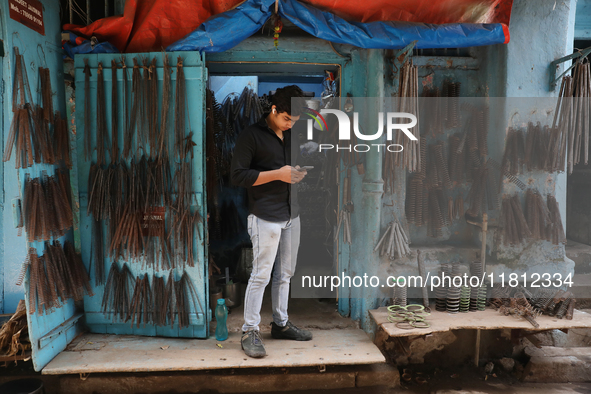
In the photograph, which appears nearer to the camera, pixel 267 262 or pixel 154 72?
pixel 267 262

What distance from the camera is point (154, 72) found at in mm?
3434

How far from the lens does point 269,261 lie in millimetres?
3225

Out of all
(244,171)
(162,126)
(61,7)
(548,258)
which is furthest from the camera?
(548,258)

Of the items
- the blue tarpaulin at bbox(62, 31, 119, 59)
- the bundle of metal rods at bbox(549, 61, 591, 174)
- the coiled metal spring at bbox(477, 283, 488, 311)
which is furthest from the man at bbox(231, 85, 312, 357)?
the bundle of metal rods at bbox(549, 61, 591, 174)

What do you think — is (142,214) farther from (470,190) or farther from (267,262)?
(470,190)

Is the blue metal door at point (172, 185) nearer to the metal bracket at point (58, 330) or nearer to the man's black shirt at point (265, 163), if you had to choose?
the metal bracket at point (58, 330)

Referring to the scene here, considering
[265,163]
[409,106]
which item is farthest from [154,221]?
[409,106]

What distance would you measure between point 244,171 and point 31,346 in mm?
2133

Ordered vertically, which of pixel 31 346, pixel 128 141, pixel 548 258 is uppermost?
pixel 128 141

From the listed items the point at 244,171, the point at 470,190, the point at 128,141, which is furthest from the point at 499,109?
the point at 128,141

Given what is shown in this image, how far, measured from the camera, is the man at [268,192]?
308 centimetres

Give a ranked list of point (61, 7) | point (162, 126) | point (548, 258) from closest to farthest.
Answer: point (162, 126) < point (61, 7) < point (548, 258)

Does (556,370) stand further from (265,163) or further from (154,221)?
(154,221)

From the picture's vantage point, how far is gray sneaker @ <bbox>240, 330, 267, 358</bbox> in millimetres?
3270
